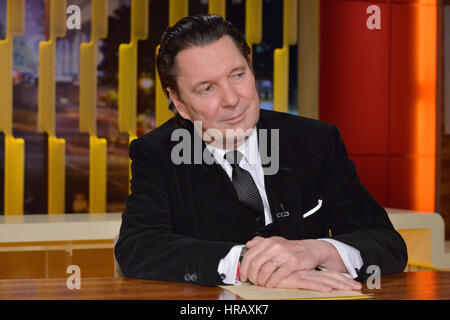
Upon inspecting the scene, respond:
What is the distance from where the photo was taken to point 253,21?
3.72 m

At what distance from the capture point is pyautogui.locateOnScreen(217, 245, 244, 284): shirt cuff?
1218mm

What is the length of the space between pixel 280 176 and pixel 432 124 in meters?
2.86

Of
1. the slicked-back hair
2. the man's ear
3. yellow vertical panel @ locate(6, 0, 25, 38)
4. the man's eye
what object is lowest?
the man's ear

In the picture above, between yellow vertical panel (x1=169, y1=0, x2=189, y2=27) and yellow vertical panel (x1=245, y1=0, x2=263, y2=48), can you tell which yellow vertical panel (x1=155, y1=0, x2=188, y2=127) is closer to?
yellow vertical panel (x1=169, y1=0, x2=189, y2=27)

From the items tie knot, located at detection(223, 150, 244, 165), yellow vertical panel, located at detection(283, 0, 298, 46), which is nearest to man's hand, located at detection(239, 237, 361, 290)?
tie knot, located at detection(223, 150, 244, 165)

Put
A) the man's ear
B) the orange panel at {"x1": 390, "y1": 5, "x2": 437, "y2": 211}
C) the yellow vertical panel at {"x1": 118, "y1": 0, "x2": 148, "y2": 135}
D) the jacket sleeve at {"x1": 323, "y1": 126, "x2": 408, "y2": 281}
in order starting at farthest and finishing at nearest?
1. the orange panel at {"x1": 390, "y1": 5, "x2": 437, "y2": 211}
2. the yellow vertical panel at {"x1": 118, "y1": 0, "x2": 148, "y2": 135}
3. the man's ear
4. the jacket sleeve at {"x1": 323, "y1": 126, "x2": 408, "y2": 281}

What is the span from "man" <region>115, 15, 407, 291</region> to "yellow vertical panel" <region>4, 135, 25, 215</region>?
1856mm

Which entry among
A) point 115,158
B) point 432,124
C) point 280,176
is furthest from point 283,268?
point 432,124

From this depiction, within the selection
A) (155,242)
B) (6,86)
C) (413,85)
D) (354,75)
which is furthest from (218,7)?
(155,242)

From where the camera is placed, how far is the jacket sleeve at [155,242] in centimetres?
126

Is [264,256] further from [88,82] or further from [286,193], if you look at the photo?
[88,82]

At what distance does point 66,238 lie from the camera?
2.53 m

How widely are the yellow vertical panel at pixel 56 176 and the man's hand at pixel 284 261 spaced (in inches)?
91.8

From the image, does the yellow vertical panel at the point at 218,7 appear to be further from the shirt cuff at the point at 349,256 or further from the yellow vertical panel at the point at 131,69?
the shirt cuff at the point at 349,256
